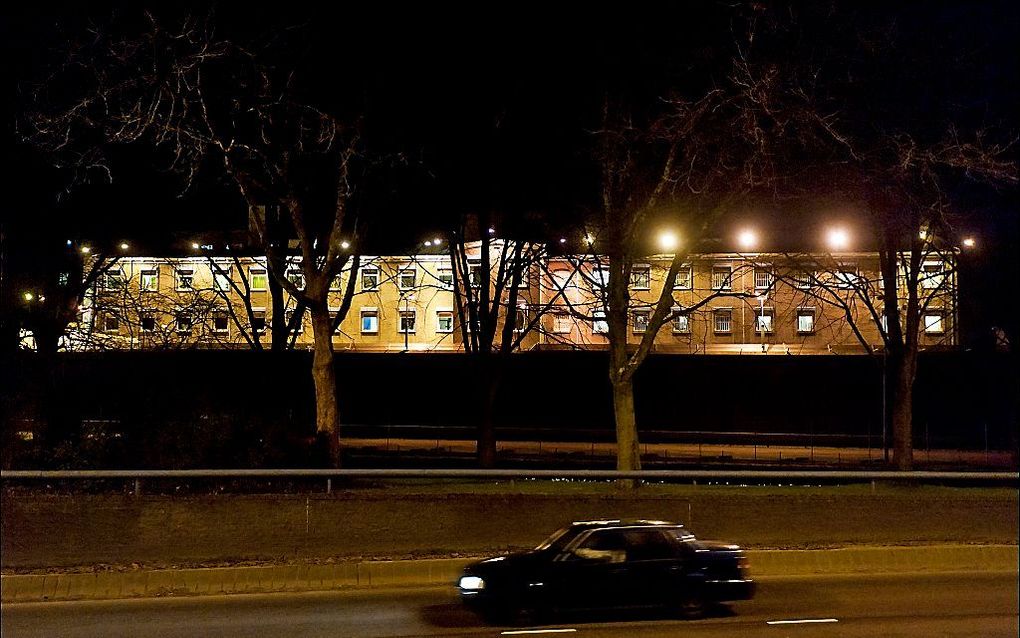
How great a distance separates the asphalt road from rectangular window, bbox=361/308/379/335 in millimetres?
43376

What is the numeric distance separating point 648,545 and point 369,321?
46.3 meters

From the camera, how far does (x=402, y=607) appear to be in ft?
41.7

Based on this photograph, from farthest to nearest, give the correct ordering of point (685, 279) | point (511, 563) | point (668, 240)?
point (685, 279) < point (668, 240) < point (511, 563)

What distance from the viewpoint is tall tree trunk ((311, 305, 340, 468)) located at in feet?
71.2

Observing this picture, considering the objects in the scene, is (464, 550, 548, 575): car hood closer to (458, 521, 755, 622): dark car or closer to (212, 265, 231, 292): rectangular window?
(458, 521, 755, 622): dark car

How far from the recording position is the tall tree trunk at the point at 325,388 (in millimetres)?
21688

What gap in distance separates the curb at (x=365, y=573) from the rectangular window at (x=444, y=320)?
40.9m

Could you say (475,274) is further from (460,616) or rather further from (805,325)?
(460,616)

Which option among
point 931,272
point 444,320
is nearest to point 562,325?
point 444,320

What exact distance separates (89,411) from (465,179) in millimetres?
11054

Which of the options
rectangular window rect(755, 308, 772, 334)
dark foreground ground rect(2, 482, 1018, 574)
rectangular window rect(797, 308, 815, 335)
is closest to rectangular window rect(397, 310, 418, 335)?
rectangular window rect(755, 308, 772, 334)

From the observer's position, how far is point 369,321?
188ft

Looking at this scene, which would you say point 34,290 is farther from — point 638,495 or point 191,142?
point 638,495

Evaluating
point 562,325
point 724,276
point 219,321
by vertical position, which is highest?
point 724,276
